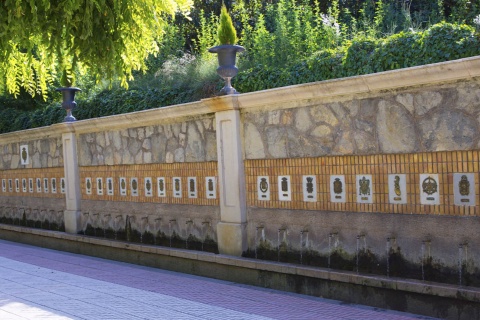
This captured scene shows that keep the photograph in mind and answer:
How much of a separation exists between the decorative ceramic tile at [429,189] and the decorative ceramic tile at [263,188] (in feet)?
7.32

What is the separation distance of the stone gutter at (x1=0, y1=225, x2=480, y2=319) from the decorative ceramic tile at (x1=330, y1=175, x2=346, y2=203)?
30.3 inches

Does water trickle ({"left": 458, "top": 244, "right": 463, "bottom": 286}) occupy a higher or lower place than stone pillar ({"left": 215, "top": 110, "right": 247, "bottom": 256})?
lower

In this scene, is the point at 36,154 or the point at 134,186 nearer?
the point at 134,186

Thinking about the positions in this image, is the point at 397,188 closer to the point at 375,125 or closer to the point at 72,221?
the point at 375,125

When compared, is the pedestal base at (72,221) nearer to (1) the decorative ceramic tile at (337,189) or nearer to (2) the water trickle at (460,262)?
(1) the decorative ceramic tile at (337,189)

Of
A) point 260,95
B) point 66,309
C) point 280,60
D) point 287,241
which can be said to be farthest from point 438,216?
point 280,60

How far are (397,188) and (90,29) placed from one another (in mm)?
4256

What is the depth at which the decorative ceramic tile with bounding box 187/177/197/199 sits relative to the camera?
9117mm

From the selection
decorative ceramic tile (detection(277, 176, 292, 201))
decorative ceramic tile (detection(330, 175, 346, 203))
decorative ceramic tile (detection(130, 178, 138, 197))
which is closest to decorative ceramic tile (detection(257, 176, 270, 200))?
decorative ceramic tile (detection(277, 176, 292, 201))

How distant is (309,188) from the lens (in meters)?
7.31

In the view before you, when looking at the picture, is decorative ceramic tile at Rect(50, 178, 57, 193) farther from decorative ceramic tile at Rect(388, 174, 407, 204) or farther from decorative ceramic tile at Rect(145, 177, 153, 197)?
decorative ceramic tile at Rect(388, 174, 407, 204)

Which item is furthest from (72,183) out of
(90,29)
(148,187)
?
(90,29)

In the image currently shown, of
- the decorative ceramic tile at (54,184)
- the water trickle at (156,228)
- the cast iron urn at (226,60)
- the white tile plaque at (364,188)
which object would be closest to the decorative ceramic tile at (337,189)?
the white tile plaque at (364,188)

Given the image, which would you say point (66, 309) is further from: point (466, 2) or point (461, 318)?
point (466, 2)
